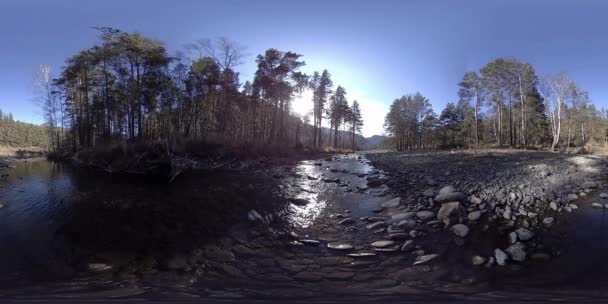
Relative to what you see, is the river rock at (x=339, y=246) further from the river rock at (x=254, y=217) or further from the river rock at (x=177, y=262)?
the river rock at (x=177, y=262)

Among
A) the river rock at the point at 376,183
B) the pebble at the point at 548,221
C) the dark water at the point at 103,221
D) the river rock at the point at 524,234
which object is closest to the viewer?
the dark water at the point at 103,221

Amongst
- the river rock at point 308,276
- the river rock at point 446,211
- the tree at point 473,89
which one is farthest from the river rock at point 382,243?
the tree at point 473,89

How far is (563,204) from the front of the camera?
6.59 metres

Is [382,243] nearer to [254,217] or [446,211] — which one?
[446,211]

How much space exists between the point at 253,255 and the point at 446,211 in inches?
190

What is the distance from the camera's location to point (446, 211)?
6430mm

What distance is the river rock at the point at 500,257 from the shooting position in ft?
13.7

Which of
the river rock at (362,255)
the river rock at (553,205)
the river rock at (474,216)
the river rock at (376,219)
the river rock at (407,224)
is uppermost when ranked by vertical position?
the river rock at (553,205)

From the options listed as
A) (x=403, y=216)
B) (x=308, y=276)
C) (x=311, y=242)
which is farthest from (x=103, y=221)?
(x=403, y=216)

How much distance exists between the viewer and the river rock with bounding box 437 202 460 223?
20.5 feet

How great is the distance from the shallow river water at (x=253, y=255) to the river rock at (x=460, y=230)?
15.7 inches

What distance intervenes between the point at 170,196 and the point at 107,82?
26695 mm

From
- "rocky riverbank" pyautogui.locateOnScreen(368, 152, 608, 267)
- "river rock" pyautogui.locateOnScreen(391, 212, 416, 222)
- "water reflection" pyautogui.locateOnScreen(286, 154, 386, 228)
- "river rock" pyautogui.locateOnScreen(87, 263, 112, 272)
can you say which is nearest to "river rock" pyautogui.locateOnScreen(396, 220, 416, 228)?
"river rock" pyautogui.locateOnScreen(391, 212, 416, 222)

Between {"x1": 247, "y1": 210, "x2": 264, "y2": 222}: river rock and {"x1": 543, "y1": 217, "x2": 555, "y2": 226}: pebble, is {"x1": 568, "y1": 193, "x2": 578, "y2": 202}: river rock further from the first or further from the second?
{"x1": 247, "y1": 210, "x2": 264, "y2": 222}: river rock
